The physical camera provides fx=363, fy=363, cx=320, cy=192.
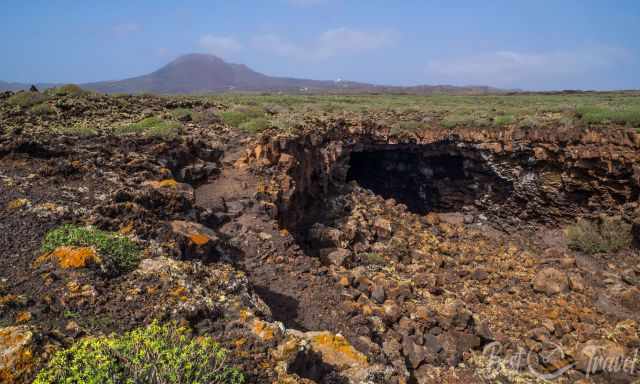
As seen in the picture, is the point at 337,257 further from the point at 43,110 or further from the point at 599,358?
the point at 43,110

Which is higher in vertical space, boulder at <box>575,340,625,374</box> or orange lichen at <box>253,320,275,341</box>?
orange lichen at <box>253,320,275,341</box>

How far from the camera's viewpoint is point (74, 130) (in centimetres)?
982

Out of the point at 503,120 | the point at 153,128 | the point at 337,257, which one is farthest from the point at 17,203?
the point at 503,120

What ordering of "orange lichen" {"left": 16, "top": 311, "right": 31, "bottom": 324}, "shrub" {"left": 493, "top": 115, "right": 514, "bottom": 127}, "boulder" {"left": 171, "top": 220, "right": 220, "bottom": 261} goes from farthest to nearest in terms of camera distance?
1. "shrub" {"left": 493, "top": 115, "right": 514, "bottom": 127}
2. "boulder" {"left": 171, "top": 220, "right": 220, "bottom": 261}
3. "orange lichen" {"left": 16, "top": 311, "right": 31, "bottom": 324}

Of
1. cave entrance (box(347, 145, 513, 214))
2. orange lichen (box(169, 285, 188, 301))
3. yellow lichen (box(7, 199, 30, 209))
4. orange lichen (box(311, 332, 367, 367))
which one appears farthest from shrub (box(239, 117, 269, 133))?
orange lichen (box(311, 332, 367, 367))

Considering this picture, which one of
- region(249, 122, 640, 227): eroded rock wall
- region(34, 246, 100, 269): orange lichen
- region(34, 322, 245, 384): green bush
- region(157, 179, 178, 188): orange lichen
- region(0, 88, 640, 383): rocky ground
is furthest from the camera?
region(249, 122, 640, 227): eroded rock wall

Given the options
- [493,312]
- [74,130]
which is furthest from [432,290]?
[74,130]

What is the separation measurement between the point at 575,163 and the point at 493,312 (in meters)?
8.38

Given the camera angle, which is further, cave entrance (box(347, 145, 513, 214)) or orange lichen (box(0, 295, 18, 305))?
cave entrance (box(347, 145, 513, 214))

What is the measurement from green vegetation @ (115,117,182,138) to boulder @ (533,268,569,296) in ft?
37.8

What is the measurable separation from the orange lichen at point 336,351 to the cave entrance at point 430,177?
1307 cm

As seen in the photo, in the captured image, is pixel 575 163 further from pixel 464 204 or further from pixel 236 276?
pixel 236 276

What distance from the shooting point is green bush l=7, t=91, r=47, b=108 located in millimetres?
12781

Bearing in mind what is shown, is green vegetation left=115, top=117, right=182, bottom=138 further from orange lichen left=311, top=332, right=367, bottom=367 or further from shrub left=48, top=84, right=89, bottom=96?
orange lichen left=311, top=332, right=367, bottom=367
